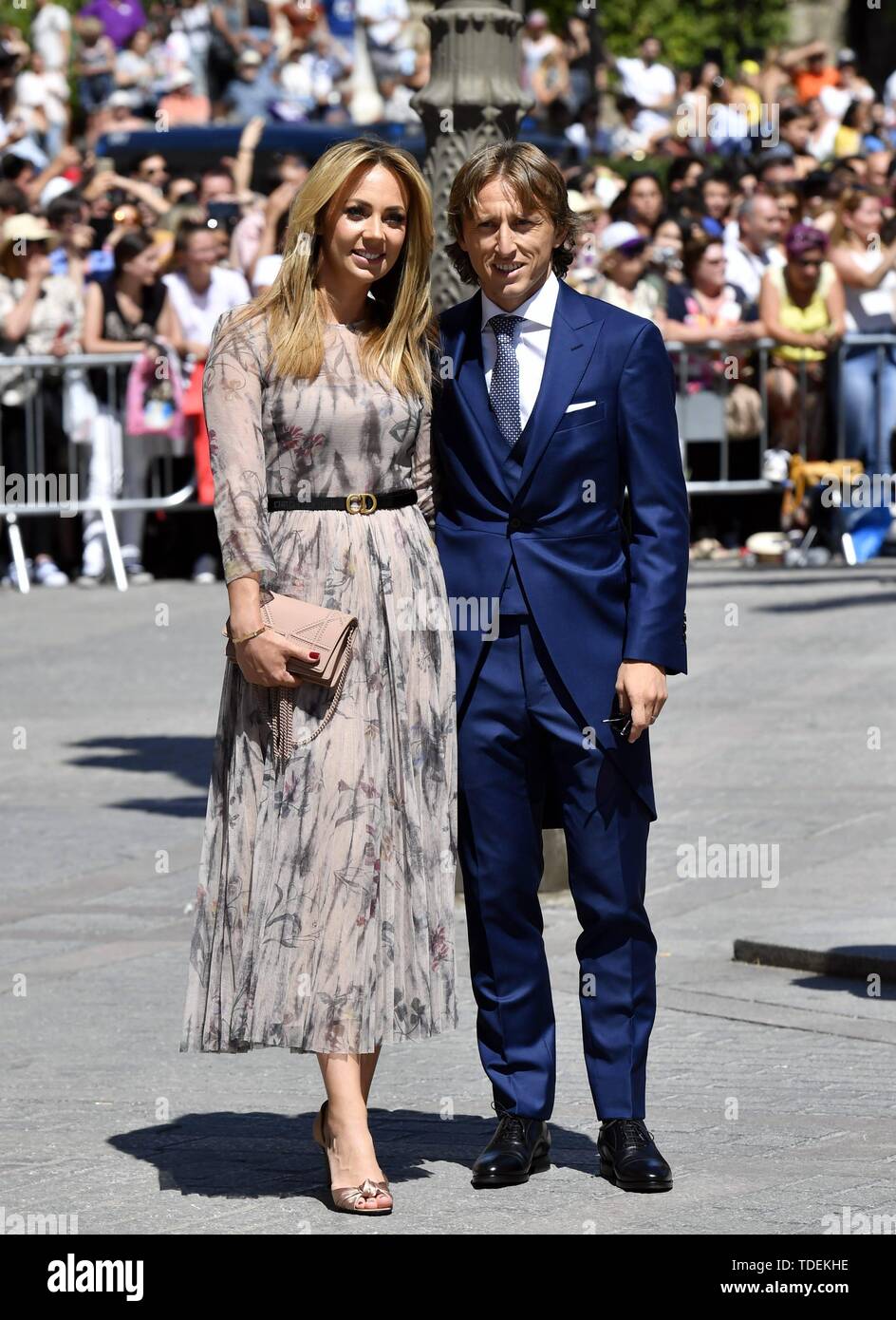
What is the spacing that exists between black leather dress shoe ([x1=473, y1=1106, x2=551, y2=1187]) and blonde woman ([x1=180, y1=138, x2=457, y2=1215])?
0.82 ft

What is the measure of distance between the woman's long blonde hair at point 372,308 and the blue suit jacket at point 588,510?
0.15m

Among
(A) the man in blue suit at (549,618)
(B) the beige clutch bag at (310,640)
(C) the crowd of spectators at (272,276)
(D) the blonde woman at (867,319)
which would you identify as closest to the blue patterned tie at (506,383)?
(A) the man in blue suit at (549,618)

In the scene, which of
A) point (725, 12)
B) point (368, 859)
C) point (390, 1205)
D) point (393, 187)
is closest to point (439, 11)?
point (393, 187)

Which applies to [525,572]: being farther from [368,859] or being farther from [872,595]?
[872,595]

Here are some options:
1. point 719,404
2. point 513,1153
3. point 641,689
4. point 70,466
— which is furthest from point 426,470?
point 70,466

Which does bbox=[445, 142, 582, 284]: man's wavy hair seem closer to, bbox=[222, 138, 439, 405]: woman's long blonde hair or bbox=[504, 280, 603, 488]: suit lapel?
bbox=[222, 138, 439, 405]: woman's long blonde hair

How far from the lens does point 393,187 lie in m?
5.04

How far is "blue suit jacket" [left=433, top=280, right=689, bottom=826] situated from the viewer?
498 centimetres

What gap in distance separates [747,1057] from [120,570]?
10.1 m

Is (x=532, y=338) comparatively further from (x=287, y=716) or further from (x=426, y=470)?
(x=287, y=716)

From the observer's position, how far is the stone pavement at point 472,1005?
5.02 meters

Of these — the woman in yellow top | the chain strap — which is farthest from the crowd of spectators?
the chain strap

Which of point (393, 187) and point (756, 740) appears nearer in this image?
point (393, 187)

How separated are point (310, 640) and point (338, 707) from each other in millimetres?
162
